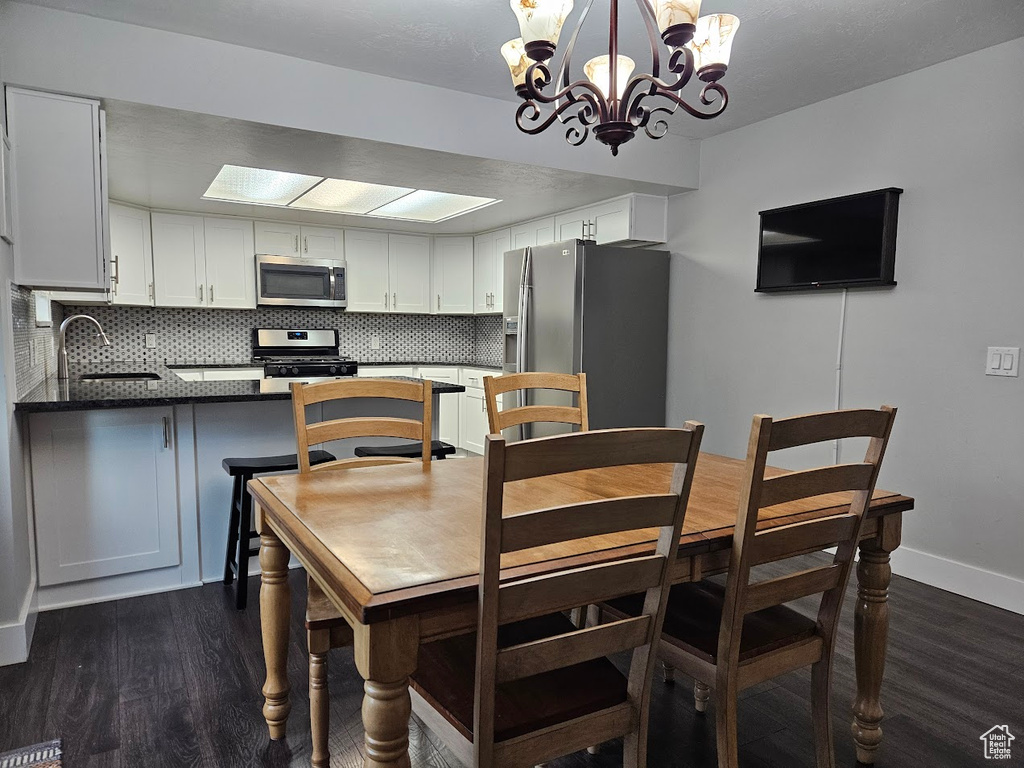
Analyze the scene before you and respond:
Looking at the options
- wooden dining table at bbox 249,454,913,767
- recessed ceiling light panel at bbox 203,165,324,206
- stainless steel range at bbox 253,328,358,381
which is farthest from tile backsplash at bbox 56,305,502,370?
wooden dining table at bbox 249,454,913,767

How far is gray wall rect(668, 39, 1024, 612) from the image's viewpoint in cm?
280

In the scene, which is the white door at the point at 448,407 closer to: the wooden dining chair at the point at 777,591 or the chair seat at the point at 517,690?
the wooden dining chair at the point at 777,591

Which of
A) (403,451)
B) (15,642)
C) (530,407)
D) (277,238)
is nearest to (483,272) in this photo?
(277,238)

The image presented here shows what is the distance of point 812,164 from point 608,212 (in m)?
1.38

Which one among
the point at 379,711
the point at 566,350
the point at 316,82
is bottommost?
the point at 379,711

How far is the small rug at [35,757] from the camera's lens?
1.67 meters

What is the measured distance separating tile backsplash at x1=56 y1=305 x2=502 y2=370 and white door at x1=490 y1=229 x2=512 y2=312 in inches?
24.3

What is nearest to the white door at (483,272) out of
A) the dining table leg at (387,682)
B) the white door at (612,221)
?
the white door at (612,221)

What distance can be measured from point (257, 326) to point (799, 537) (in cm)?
537

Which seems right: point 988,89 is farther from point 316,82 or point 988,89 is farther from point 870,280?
point 316,82

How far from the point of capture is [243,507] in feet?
8.67

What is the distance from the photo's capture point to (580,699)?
124 centimetres

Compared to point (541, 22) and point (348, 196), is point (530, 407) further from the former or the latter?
point (348, 196)

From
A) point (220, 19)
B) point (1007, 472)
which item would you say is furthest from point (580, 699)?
point (220, 19)
